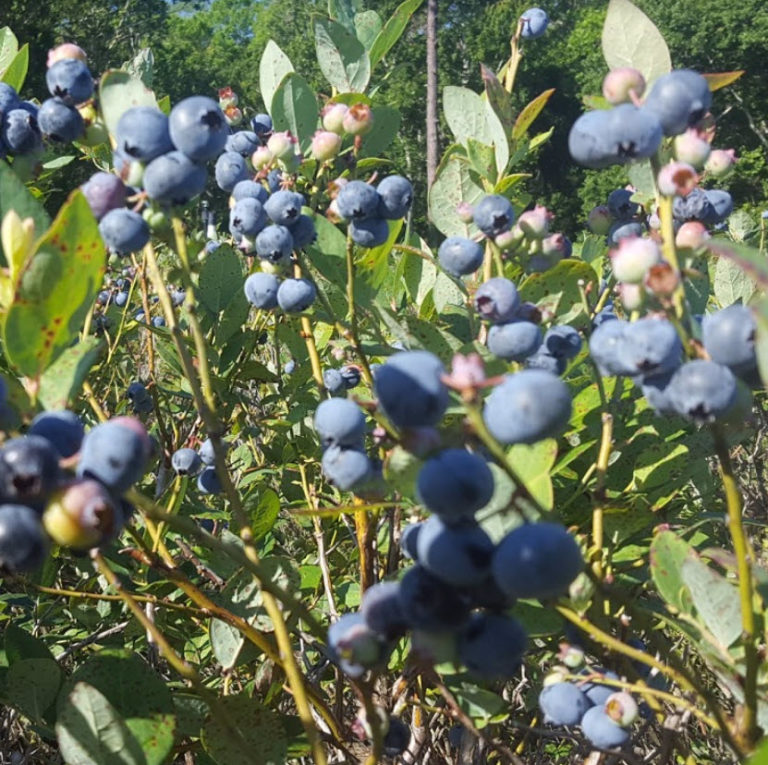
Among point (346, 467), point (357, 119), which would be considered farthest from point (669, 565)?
point (357, 119)

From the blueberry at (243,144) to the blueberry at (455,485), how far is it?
2.49 ft

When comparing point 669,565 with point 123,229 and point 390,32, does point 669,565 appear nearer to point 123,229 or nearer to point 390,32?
point 123,229

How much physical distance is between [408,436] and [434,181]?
0.63 metres

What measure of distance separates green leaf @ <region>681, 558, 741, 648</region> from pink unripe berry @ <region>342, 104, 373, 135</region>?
1.91ft

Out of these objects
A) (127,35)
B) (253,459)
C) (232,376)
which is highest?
(232,376)

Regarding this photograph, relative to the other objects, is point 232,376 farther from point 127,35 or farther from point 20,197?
point 127,35

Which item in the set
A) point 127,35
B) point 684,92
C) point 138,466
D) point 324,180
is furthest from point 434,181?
point 127,35

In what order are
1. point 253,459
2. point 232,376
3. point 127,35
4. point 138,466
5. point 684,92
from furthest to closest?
point 127,35, point 253,459, point 232,376, point 684,92, point 138,466

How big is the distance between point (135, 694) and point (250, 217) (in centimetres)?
49

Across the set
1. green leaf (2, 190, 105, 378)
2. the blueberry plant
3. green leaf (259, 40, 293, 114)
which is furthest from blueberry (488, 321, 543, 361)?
green leaf (259, 40, 293, 114)

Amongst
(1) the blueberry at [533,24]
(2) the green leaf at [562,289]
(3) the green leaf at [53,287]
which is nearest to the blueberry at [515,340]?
(2) the green leaf at [562,289]

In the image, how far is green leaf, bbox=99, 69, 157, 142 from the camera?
0.74 metres

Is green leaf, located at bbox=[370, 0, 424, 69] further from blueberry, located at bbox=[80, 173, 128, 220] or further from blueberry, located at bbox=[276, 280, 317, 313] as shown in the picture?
blueberry, located at bbox=[80, 173, 128, 220]

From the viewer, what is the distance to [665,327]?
0.51 m
